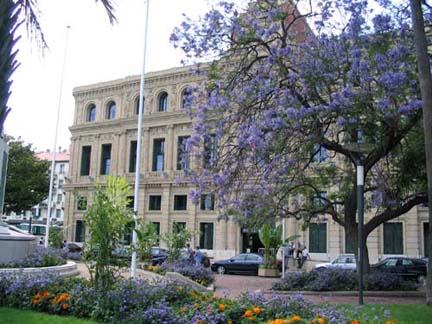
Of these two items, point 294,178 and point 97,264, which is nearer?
point 97,264

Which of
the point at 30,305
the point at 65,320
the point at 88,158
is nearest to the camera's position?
the point at 65,320

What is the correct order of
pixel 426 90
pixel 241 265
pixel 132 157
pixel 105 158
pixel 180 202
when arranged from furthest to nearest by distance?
pixel 105 158 → pixel 132 157 → pixel 180 202 → pixel 241 265 → pixel 426 90

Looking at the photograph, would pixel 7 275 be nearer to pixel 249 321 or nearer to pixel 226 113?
pixel 249 321

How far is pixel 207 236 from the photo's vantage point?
4600 cm

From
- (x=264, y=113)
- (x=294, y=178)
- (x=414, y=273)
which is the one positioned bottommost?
(x=414, y=273)

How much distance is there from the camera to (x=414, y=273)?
1092 inches

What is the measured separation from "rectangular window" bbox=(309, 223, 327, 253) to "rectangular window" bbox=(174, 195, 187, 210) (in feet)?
40.6

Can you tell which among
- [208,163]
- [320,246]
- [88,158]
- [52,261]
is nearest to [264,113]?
[208,163]

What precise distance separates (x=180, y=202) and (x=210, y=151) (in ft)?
96.6

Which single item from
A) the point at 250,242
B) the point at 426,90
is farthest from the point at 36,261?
the point at 250,242

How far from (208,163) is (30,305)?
10.4 metres

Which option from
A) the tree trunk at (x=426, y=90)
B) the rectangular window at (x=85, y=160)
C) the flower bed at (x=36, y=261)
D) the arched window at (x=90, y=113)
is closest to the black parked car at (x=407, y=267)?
the tree trunk at (x=426, y=90)

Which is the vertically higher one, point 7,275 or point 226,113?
point 226,113

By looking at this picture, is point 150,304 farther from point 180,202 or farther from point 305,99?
point 180,202
